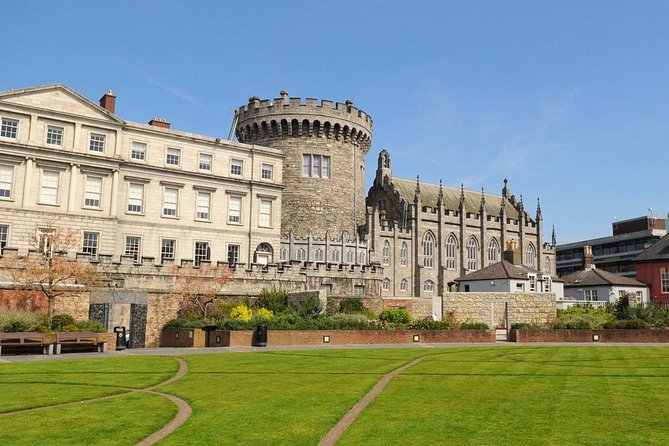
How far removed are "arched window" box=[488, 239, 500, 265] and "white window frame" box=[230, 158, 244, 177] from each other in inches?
1489

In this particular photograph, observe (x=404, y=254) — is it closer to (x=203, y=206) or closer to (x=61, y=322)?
(x=203, y=206)

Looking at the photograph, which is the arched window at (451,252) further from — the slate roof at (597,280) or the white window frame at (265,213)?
the white window frame at (265,213)

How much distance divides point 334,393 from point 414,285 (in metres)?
56.2

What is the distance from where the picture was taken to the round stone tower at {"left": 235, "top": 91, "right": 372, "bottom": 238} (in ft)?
193

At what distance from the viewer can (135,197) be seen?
→ 4631 cm

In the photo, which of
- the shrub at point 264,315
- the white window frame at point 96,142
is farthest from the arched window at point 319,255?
the white window frame at point 96,142

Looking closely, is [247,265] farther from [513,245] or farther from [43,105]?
[513,245]

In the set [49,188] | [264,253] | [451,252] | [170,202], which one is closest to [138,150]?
[170,202]

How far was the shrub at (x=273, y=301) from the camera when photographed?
39031 mm

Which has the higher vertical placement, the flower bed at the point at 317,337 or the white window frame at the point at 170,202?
the white window frame at the point at 170,202

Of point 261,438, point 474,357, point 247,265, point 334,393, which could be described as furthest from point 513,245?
point 261,438

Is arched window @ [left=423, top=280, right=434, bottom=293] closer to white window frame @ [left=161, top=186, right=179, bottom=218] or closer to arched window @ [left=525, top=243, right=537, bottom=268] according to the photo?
arched window @ [left=525, top=243, right=537, bottom=268]

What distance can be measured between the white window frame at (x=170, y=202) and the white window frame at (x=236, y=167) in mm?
4880

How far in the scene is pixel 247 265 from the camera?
41.2 m
